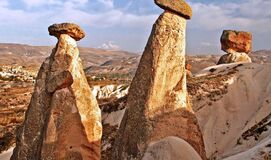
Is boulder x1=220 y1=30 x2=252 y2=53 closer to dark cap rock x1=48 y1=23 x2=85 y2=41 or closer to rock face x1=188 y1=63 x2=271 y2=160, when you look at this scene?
rock face x1=188 y1=63 x2=271 y2=160

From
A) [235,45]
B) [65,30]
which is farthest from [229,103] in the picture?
[65,30]

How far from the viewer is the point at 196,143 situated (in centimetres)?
1179

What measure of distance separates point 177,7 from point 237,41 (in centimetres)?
2562

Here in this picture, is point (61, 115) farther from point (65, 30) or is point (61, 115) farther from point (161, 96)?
point (161, 96)

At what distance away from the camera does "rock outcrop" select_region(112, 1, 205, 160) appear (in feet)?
36.8

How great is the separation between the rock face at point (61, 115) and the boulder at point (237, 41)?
2442cm

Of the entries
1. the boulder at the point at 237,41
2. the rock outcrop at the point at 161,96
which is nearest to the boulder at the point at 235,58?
the boulder at the point at 237,41

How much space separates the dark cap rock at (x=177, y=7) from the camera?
11.8 meters

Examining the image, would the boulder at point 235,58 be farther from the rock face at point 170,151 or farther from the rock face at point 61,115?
the rock face at point 170,151

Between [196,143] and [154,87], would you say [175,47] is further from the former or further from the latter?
[196,143]

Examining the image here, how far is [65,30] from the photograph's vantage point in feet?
46.8

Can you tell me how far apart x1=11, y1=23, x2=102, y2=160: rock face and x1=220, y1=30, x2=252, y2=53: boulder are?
2442cm

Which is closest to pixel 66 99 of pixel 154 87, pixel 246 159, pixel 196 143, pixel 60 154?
pixel 60 154

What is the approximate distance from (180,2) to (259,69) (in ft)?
66.7
